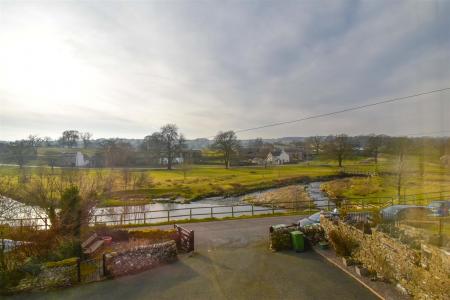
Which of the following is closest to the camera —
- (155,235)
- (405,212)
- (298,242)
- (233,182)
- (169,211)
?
(298,242)

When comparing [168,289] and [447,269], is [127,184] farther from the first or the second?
[447,269]

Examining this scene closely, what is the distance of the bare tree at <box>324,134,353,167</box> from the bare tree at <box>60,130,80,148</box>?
2841 inches

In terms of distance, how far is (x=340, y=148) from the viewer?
69.9 meters

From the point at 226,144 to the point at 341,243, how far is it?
59.4 meters

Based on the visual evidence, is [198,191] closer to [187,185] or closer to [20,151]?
[187,185]

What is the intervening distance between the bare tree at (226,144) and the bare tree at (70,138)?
46.4 metres

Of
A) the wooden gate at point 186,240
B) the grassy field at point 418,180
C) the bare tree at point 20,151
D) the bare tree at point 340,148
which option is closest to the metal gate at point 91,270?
the wooden gate at point 186,240

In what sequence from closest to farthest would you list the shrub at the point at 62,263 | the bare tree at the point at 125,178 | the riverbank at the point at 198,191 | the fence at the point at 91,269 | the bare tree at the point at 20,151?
1. the shrub at the point at 62,263
2. the fence at the point at 91,269
3. the riverbank at the point at 198,191
4. the bare tree at the point at 125,178
5. the bare tree at the point at 20,151

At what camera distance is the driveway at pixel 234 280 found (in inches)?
387

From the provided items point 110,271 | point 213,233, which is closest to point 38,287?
point 110,271

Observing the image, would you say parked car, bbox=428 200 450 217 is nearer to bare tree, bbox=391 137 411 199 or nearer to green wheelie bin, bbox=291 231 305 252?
bare tree, bbox=391 137 411 199

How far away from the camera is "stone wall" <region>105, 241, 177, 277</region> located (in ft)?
38.3

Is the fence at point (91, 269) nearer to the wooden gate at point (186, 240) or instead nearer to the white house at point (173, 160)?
the wooden gate at point (186, 240)

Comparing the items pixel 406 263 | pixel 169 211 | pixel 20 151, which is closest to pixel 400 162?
pixel 169 211
